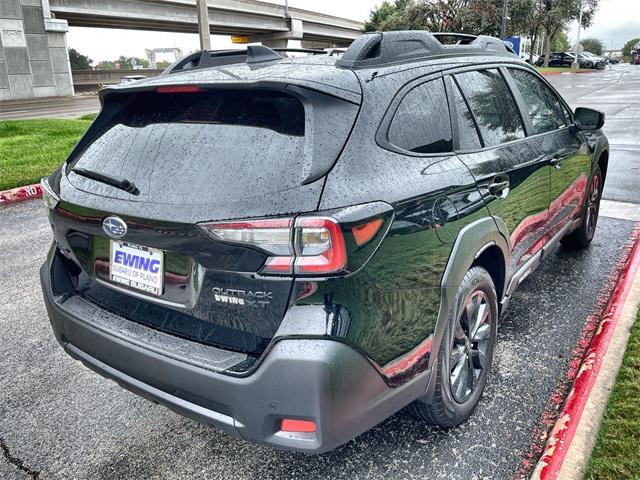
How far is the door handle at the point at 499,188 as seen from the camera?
2.65m

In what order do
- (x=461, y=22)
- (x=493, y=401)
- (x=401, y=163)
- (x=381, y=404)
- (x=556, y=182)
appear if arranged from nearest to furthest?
(x=381, y=404) → (x=401, y=163) → (x=493, y=401) → (x=556, y=182) → (x=461, y=22)

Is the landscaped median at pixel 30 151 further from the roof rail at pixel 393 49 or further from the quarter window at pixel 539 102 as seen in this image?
the quarter window at pixel 539 102

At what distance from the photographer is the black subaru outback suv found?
181 centimetres

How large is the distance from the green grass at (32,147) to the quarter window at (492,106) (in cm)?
450

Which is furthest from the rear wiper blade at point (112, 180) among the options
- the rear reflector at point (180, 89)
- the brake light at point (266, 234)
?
the brake light at point (266, 234)

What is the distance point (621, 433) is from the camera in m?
2.43

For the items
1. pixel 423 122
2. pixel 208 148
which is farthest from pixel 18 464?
pixel 423 122

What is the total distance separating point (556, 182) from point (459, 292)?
165 cm

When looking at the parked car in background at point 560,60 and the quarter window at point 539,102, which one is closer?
the quarter window at point 539,102

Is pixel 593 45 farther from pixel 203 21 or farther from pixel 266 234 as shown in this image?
pixel 266 234

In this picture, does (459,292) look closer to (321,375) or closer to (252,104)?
(321,375)

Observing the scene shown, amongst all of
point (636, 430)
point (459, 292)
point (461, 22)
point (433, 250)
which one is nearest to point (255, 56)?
point (433, 250)

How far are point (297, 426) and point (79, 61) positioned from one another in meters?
89.5

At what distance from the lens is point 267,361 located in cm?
181
